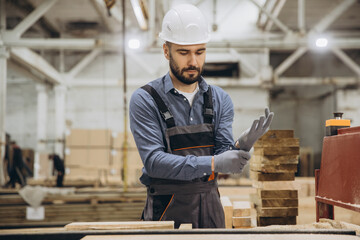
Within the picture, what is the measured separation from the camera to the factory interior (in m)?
2.08

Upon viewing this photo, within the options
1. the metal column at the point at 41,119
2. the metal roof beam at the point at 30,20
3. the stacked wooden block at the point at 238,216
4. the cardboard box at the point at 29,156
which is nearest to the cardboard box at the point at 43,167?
the metal column at the point at 41,119

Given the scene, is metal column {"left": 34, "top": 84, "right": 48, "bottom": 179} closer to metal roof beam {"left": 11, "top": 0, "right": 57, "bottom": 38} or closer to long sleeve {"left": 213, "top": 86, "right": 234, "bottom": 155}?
metal roof beam {"left": 11, "top": 0, "right": 57, "bottom": 38}

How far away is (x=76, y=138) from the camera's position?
980 cm

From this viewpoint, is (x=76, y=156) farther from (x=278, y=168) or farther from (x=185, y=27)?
(x=185, y=27)

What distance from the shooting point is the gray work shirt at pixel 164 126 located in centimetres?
196

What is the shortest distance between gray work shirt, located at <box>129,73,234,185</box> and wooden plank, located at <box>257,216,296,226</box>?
833 millimetres

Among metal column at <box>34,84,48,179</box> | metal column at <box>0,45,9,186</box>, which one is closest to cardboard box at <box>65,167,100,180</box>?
metal column at <box>0,45,9,186</box>

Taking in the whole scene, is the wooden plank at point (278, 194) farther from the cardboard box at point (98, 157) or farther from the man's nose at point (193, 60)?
the cardboard box at point (98, 157)

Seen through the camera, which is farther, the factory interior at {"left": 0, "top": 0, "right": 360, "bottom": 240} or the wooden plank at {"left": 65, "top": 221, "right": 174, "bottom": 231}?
the factory interior at {"left": 0, "top": 0, "right": 360, "bottom": 240}

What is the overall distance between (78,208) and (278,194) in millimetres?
4633

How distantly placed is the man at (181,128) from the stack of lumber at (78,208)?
13.8ft

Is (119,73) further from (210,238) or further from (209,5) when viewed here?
(210,238)

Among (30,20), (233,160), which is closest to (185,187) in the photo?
(233,160)

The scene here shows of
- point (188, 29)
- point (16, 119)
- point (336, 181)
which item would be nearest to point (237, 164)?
point (336, 181)
